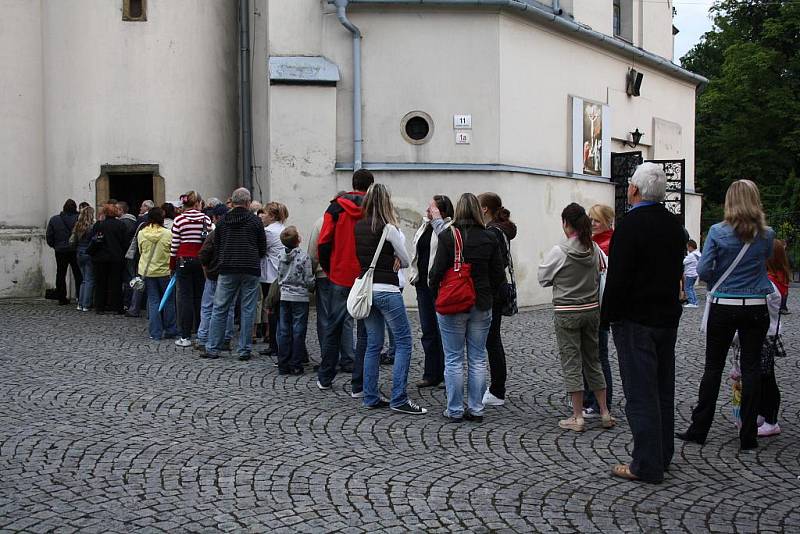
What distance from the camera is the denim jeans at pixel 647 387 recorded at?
6055mm

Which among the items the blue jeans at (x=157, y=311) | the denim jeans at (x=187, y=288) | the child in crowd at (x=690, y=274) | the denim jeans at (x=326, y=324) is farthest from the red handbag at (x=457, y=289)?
the child in crowd at (x=690, y=274)

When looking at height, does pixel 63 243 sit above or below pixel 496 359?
above

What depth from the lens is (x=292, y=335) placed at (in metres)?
10.0

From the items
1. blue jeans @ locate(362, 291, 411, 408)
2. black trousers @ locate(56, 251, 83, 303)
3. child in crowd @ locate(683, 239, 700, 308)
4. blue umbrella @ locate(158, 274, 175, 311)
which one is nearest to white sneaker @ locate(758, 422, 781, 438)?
blue jeans @ locate(362, 291, 411, 408)

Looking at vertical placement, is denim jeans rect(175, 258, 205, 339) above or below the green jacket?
below

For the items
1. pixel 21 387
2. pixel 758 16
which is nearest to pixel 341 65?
pixel 21 387

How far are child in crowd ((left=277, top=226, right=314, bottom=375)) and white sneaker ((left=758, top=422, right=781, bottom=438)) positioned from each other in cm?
455

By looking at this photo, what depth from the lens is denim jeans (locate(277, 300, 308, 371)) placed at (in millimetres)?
9977

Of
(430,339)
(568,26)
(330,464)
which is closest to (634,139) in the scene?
(568,26)

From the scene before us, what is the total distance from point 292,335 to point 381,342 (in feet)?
6.31

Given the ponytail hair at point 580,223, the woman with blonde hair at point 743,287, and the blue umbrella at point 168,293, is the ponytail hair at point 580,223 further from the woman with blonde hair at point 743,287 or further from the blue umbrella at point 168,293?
the blue umbrella at point 168,293

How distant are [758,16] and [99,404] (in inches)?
1491

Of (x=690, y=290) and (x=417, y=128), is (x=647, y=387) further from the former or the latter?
(x=690, y=290)

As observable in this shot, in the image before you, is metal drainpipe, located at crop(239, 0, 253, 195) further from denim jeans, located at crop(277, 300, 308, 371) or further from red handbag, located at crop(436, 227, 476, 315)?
red handbag, located at crop(436, 227, 476, 315)
